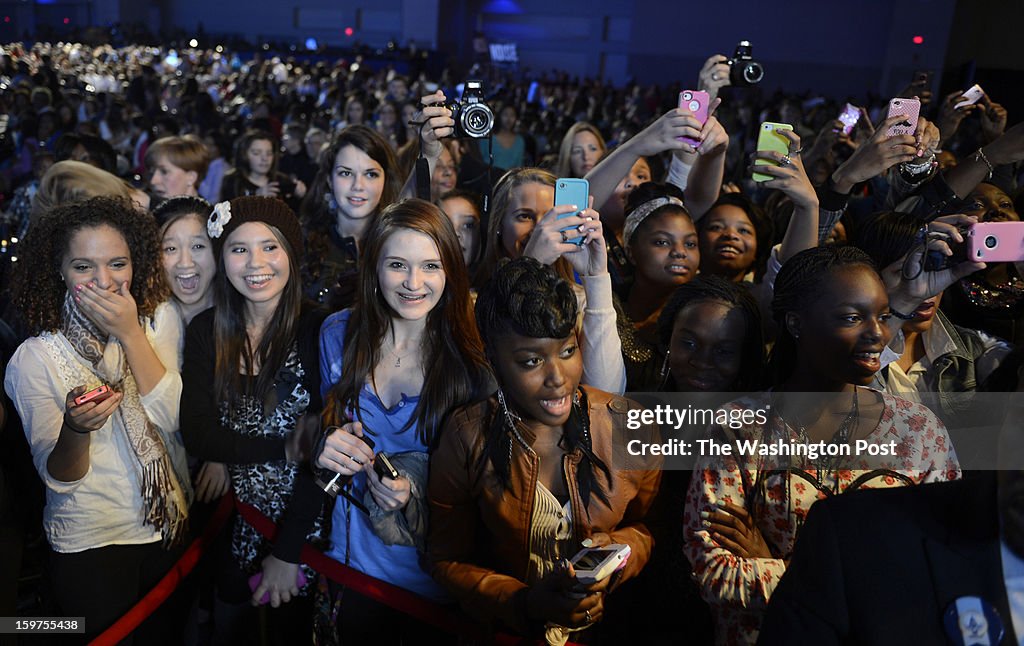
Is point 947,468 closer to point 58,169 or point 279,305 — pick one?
point 279,305

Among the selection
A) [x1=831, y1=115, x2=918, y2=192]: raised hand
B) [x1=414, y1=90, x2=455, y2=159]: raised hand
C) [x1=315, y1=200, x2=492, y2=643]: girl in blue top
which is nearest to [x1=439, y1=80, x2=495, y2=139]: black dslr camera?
[x1=414, y1=90, x2=455, y2=159]: raised hand

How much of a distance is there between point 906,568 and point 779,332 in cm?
111

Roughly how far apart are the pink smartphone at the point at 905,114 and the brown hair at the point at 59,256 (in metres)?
2.52

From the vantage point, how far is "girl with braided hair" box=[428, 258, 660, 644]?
5.74 ft

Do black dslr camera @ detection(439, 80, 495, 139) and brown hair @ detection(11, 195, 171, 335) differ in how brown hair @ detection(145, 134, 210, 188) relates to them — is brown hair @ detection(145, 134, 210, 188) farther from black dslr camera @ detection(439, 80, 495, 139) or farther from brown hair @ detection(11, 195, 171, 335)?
black dslr camera @ detection(439, 80, 495, 139)

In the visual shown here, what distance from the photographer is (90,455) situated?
2.24 metres

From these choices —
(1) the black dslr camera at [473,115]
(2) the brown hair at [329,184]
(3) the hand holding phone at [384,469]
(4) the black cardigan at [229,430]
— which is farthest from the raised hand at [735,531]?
(2) the brown hair at [329,184]

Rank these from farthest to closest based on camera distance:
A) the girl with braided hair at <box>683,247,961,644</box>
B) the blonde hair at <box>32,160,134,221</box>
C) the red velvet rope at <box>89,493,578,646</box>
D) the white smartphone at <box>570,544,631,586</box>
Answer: the blonde hair at <box>32,160,134,221</box> → the red velvet rope at <box>89,493,578,646</box> → the girl with braided hair at <box>683,247,961,644</box> → the white smartphone at <box>570,544,631,586</box>

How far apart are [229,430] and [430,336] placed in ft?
2.30

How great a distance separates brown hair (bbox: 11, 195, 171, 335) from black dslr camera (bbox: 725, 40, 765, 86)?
2297 millimetres

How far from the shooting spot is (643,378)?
2455mm

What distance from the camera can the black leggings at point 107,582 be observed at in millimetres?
2227

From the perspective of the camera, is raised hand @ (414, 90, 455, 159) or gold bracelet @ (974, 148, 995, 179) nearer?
gold bracelet @ (974, 148, 995, 179)

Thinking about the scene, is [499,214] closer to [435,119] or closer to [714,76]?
[435,119]
